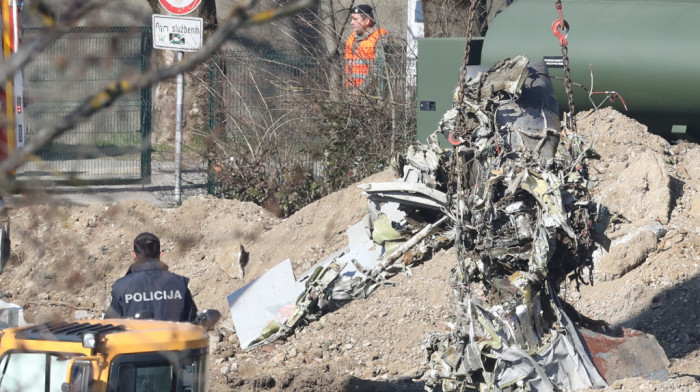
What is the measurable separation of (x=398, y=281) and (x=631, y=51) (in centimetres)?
391

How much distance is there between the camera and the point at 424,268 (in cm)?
1044

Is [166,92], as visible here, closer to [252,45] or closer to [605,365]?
[252,45]

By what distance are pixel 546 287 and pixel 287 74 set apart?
737 cm

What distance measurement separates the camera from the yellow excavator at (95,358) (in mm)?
4668

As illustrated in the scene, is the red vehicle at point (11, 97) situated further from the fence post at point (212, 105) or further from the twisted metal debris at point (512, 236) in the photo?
the fence post at point (212, 105)

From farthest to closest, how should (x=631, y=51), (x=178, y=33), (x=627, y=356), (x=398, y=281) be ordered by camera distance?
(x=178, y=33), (x=631, y=51), (x=398, y=281), (x=627, y=356)

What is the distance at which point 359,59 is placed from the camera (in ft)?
42.9

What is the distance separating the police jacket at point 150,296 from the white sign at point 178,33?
6.17 metres

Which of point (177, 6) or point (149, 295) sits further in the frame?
point (177, 6)

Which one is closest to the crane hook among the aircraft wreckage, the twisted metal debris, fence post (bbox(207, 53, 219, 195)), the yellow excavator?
the aircraft wreckage

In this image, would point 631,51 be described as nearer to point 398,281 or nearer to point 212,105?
point 398,281

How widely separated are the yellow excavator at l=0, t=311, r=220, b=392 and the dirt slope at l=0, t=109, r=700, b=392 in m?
2.35

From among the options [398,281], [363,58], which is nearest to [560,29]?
[398,281]

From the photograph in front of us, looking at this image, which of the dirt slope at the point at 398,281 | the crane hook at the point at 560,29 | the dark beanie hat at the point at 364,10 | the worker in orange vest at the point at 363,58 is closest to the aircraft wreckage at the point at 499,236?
the crane hook at the point at 560,29
